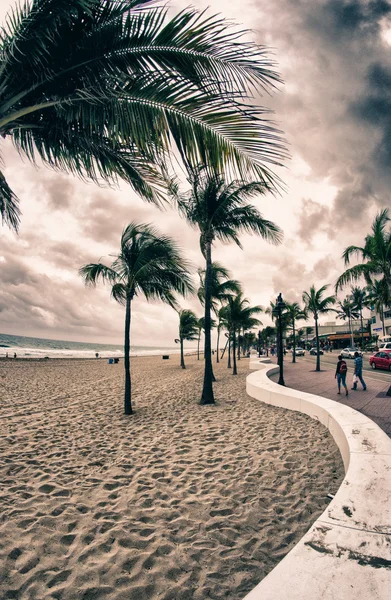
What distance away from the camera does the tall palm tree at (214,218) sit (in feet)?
34.9

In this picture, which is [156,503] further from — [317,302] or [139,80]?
[317,302]

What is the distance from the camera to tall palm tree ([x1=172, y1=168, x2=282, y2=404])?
418 inches

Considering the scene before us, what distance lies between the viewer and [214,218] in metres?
10.9

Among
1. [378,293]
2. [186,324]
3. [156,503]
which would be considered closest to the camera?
[156,503]

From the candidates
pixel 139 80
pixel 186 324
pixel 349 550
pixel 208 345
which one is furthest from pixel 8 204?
pixel 186 324

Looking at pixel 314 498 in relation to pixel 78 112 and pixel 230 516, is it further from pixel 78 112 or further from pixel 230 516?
pixel 78 112

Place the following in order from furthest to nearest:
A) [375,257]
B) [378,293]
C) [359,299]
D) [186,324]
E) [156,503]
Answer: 1. [359,299]
2. [186,324]
3. [378,293]
4. [375,257]
5. [156,503]

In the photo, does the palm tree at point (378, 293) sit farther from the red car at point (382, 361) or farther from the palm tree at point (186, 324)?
the palm tree at point (186, 324)

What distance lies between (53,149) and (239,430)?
6664mm

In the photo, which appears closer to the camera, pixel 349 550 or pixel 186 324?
pixel 349 550

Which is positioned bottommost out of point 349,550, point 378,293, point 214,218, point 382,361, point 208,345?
point 382,361

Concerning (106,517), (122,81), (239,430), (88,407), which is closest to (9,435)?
(88,407)

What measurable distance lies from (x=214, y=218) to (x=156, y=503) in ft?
29.9

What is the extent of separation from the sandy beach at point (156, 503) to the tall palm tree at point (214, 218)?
378 cm
